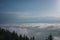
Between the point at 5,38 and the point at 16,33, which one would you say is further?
the point at 16,33

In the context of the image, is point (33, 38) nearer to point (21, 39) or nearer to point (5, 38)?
point (21, 39)

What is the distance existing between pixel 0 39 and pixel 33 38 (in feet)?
159

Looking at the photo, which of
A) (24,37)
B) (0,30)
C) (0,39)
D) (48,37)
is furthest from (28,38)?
(0,39)

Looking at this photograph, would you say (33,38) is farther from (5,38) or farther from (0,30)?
(5,38)

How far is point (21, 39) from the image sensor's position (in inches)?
5600

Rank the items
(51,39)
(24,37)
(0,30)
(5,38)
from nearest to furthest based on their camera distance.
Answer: (5,38) < (0,30) < (51,39) < (24,37)

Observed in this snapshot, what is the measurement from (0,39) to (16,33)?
3853 centimetres

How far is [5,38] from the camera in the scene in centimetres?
10525

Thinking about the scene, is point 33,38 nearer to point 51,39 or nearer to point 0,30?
point 51,39

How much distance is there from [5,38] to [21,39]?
124 feet

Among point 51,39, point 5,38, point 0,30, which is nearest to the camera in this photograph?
point 5,38

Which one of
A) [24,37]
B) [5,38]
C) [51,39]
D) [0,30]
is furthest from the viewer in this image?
[24,37]

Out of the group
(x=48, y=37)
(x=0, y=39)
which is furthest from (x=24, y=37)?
(x=0, y=39)

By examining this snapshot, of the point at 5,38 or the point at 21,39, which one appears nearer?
the point at 5,38
